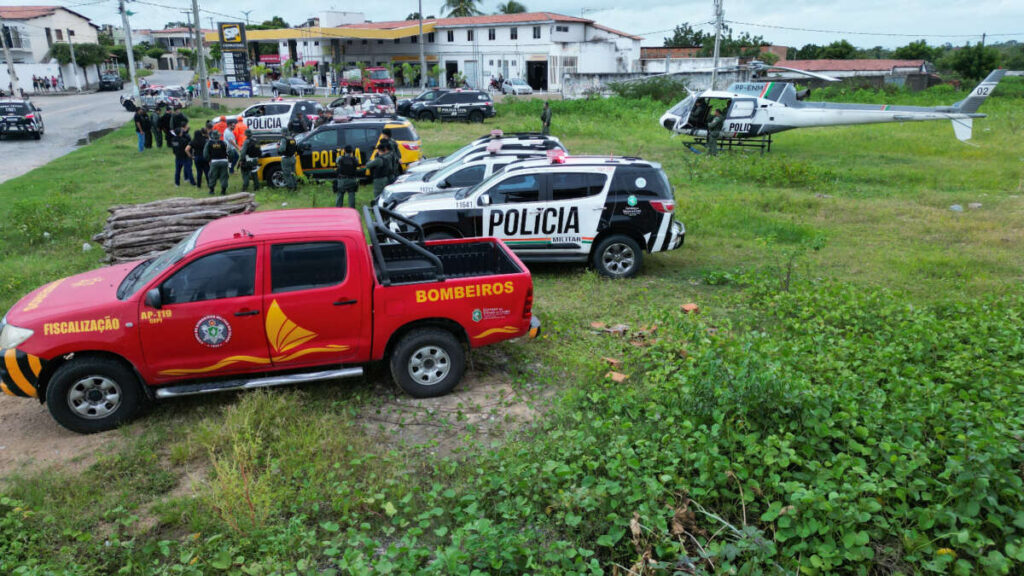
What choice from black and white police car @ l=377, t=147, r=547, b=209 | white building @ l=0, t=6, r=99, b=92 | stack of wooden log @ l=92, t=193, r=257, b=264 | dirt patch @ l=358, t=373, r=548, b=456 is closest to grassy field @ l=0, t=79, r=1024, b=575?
dirt patch @ l=358, t=373, r=548, b=456

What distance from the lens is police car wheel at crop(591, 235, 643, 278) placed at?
400 inches

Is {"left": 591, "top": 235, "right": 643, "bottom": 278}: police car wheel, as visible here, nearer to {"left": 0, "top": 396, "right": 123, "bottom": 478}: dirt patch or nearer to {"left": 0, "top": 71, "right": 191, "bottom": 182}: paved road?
{"left": 0, "top": 396, "right": 123, "bottom": 478}: dirt patch

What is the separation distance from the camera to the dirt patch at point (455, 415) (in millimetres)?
5848

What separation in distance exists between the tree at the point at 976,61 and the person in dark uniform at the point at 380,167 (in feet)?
164

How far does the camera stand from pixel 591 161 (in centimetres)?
1019

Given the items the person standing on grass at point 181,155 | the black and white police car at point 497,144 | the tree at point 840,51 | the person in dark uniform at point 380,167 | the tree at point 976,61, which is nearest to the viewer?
the person in dark uniform at point 380,167

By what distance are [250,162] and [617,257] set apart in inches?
414

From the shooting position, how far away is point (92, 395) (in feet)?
19.4

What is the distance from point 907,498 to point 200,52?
38393 millimetres

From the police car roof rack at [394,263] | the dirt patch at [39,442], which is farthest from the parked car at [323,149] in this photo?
the dirt patch at [39,442]

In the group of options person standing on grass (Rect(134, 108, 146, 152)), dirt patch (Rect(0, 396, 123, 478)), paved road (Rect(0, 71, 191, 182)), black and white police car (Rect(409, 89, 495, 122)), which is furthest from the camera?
black and white police car (Rect(409, 89, 495, 122))

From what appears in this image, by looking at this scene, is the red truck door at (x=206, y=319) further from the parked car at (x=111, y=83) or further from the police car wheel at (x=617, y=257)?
the parked car at (x=111, y=83)

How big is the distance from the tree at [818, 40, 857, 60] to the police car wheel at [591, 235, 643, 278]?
70.1 meters

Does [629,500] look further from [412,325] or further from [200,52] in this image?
[200,52]
